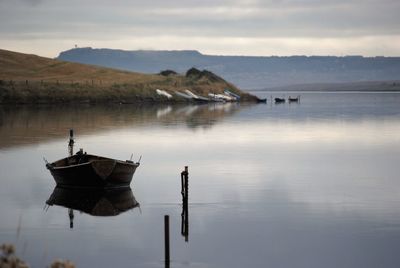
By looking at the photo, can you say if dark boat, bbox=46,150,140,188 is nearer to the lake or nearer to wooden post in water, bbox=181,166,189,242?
the lake

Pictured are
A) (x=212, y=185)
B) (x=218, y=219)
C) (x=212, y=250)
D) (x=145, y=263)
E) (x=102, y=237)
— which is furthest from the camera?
(x=212, y=185)

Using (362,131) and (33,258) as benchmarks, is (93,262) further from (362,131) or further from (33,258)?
(362,131)

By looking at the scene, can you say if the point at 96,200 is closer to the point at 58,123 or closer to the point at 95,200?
the point at 95,200

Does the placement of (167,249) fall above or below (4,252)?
below

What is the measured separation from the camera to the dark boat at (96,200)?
40.3m

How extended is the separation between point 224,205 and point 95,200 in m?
6.64

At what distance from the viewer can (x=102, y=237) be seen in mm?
34250

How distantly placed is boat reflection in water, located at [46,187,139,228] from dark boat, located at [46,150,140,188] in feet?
1.15

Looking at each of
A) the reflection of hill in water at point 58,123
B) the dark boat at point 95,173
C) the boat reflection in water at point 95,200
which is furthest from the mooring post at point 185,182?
the reflection of hill in water at point 58,123

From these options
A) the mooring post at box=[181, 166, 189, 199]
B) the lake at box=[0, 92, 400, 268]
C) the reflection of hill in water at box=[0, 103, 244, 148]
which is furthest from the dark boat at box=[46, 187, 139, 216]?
the reflection of hill in water at box=[0, 103, 244, 148]

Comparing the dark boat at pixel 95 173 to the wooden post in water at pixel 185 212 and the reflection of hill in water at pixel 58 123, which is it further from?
the reflection of hill in water at pixel 58 123

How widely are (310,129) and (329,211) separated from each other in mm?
61304

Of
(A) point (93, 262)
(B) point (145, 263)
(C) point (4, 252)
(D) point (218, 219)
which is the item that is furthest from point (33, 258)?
(C) point (4, 252)

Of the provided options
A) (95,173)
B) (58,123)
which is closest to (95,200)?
(95,173)
